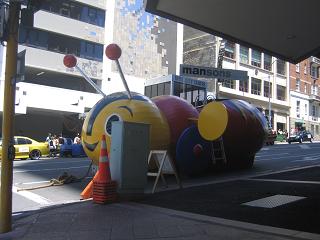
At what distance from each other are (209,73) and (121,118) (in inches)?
115

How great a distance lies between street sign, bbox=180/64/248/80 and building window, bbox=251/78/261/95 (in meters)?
51.7

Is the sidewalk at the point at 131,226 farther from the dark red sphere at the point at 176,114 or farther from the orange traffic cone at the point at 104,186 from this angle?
the dark red sphere at the point at 176,114

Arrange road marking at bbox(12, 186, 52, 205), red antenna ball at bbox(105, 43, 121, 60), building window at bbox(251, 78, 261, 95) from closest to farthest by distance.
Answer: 1. red antenna ball at bbox(105, 43, 121, 60)
2. road marking at bbox(12, 186, 52, 205)
3. building window at bbox(251, 78, 261, 95)

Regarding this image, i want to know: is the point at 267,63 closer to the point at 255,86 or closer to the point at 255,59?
the point at 255,59

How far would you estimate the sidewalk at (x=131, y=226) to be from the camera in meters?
6.81

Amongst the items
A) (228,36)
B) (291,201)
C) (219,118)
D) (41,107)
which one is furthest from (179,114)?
(41,107)

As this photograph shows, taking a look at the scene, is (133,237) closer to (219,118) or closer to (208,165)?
(219,118)

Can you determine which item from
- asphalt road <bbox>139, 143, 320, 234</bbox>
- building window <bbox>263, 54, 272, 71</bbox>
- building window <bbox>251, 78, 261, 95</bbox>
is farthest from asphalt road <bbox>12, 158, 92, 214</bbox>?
building window <bbox>263, 54, 272, 71</bbox>

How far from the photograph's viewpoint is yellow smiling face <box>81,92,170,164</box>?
1354 cm

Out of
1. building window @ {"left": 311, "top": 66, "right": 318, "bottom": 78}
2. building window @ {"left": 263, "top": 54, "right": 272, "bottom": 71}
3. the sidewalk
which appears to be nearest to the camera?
the sidewalk

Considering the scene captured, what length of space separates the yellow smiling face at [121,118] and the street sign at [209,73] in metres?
2.23

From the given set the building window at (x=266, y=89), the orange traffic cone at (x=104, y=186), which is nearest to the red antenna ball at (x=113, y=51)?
the orange traffic cone at (x=104, y=186)

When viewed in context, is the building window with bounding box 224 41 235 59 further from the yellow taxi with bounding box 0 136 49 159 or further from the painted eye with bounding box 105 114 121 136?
the painted eye with bounding box 105 114 121 136

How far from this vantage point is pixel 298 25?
11.3 metres
